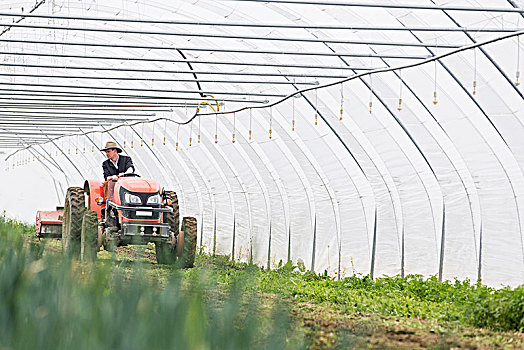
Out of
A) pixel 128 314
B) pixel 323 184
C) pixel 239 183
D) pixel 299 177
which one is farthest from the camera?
pixel 239 183

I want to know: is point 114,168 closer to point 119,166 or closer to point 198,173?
point 119,166

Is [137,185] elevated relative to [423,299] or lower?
elevated

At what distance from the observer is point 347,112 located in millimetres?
14680

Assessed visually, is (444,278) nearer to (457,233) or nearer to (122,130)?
(457,233)

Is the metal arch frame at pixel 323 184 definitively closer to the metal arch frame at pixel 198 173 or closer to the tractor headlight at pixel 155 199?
the tractor headlight at pixel 155 199

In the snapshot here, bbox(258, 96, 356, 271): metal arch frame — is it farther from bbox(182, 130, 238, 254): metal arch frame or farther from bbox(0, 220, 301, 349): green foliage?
bbox(0, 220, 301, 349): green foliage

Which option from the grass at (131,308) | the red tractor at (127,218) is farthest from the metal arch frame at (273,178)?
the grass at (131,308)

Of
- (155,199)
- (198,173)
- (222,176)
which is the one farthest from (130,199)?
(198,173)

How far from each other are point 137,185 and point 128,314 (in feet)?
28.3

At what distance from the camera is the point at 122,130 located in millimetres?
25812

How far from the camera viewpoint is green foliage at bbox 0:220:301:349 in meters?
2.90

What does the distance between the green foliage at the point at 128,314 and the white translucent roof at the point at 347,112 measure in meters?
7.25

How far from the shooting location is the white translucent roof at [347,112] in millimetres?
11688

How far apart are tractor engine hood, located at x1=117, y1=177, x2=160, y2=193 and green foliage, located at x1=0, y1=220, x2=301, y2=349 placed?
7.57 metres
